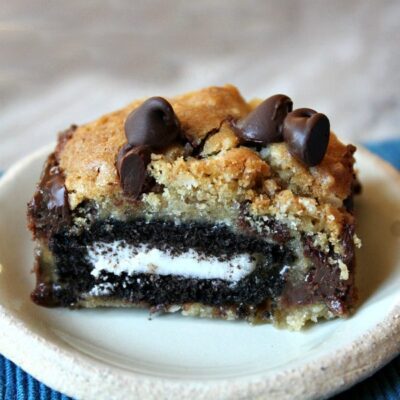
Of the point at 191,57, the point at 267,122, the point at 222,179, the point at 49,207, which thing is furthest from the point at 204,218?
the point at 191,57

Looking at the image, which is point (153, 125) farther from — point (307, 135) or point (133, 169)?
point (307, 135)

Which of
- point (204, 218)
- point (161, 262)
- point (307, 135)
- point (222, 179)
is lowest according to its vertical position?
point (161, 262)

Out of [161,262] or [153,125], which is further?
[161,262]

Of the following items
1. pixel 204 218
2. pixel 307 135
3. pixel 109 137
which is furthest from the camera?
pixel 109 137

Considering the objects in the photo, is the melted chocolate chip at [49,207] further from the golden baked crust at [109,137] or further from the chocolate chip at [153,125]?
the chocolate chip at [153,125]

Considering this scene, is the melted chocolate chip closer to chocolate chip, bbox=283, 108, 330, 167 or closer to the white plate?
the white plate

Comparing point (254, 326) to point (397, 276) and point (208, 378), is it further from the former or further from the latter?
point (397, 276)
